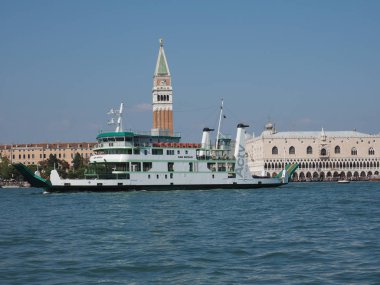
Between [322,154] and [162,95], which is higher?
[162,95]

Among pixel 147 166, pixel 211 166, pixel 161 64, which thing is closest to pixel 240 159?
pixel 211 166

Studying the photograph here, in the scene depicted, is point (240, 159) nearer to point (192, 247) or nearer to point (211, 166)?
point (211, 166)

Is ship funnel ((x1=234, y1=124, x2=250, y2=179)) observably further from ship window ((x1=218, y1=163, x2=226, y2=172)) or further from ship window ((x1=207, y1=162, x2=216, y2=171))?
ship window ((x1=207, y1=162, x2=216, y2=171))

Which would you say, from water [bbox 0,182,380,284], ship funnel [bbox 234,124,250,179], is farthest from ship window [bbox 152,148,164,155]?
water [bbox 0,182,380,284]

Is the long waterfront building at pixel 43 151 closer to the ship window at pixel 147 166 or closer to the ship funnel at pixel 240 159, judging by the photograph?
the ship funnel at pixel 240 159

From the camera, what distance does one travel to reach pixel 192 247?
85.5 ft

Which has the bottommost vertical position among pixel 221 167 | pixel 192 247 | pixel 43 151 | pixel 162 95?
pixel 192 247

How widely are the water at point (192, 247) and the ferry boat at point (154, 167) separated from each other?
28951 millimetres

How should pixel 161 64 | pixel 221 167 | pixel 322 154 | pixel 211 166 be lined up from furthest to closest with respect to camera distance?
1. pixel 322 154
2. pixel 161 64
3. pixel 221 167
4. pixel 211 166

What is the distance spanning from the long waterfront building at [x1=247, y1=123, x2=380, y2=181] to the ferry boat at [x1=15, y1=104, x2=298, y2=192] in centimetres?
8526

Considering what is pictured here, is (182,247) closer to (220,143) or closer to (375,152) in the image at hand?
(220,143)

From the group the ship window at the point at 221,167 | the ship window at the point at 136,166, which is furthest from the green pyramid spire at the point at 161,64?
the ship window at the point at 136,166

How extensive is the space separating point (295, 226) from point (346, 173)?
138m

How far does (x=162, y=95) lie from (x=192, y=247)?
122017 millimetres
